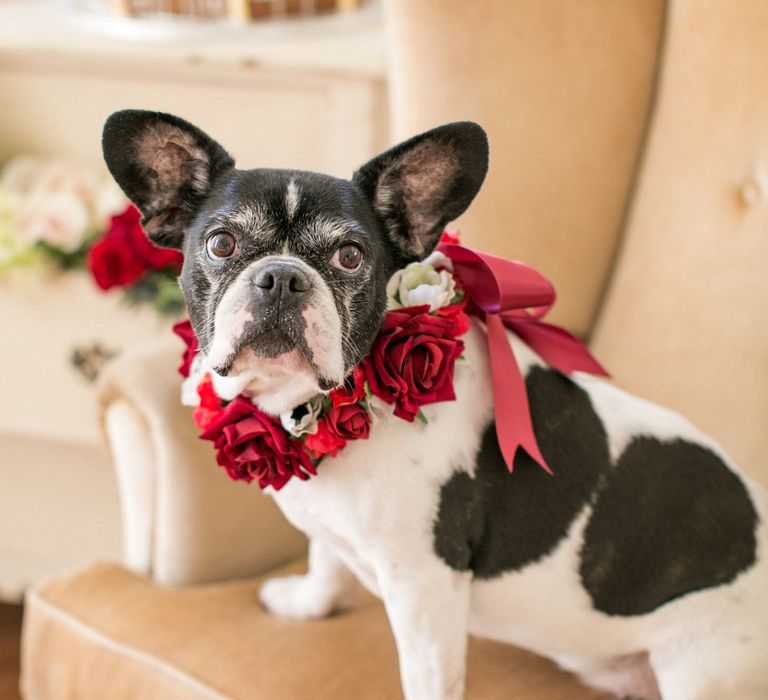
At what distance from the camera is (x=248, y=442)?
985mm

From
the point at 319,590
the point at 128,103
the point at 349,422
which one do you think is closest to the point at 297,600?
the point at 319,590

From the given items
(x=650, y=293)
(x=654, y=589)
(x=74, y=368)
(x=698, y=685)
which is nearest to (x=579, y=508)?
(x=654, y=589)

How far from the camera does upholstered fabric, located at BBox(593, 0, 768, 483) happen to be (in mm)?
1315

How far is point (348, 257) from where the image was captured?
3.02ft

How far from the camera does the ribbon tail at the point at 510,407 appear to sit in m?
0.98

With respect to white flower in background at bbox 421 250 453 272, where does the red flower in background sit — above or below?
below

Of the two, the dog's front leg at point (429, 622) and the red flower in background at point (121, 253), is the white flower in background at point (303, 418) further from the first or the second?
the red flower in background at point (121, 253)

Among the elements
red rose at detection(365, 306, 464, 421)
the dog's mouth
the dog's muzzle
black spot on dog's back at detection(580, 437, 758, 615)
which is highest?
the dog's muzzle

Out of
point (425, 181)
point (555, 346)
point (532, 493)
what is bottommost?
point (532, 493)

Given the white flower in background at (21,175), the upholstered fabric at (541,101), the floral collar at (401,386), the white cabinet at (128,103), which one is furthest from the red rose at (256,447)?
the white flower in background at (21,175)

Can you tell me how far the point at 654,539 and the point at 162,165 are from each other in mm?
668

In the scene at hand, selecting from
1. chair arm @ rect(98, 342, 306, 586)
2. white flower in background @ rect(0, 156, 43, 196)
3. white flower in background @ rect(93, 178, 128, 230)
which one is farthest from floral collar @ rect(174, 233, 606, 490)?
white flower in background @ rect(0, 156, 43, 196)

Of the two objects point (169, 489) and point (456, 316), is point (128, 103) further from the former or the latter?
point (456, 316)

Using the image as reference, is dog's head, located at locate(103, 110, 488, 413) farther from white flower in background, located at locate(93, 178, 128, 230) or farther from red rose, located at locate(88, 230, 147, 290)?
white flower in background, located at locate(93, 178, 128, 230)
